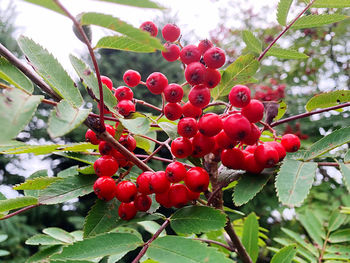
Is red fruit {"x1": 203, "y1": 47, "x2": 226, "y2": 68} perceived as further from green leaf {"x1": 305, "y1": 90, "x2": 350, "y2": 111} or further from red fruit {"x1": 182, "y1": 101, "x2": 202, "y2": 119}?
green leaf {"x1": 305, "y1": 90, "x2": 350, "y2": 111}

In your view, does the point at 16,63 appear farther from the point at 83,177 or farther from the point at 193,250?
the point at 193,250

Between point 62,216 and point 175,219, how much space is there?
4963mm

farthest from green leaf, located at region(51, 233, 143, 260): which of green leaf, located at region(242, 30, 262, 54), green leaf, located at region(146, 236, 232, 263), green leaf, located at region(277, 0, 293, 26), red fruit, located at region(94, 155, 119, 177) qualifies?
green leaf, located at region(277, 0, 293, 26)

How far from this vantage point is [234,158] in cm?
87

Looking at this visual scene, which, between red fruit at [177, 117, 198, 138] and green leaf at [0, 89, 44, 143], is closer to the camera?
green leaf at [0, 89, 44, 143]

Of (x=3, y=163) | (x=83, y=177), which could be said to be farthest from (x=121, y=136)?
(x=3, y=163)

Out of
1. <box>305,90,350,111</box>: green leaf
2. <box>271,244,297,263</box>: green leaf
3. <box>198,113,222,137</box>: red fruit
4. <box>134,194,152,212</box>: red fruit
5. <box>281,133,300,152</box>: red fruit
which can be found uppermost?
<box>198,113,222,137</box>: red fruit

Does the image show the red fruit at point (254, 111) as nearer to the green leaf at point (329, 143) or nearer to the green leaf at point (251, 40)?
the green leaf at point (329, 143)

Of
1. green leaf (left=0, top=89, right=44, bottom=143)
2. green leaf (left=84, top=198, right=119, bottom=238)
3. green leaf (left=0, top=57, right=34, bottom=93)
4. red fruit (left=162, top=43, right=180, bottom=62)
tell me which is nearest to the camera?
green leaf (left=0, top=89, right=44, bottom=143)

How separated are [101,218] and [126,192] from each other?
137 mm

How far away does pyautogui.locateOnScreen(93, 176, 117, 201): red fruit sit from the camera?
0.87 m

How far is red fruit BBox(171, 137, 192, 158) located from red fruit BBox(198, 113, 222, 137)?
0.08 m

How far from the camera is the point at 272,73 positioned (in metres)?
4.29

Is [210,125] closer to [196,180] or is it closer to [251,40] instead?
[196,180]
